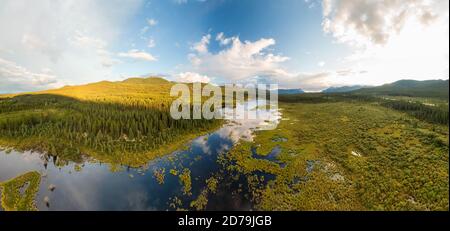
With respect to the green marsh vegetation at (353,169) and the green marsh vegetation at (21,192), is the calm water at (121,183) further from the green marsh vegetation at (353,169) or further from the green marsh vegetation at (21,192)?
the green marsh vegetation at (353,169)

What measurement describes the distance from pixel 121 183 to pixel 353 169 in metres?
38.2

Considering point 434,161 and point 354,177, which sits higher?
point 434,161

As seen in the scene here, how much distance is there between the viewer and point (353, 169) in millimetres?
32281

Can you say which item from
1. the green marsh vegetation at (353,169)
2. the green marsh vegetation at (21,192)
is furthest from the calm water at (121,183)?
the green marsh vegetation at (353,169)

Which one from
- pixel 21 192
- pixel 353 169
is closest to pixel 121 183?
pixel 21 192

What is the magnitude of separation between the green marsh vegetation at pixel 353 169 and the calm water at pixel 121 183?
4657 millimetres

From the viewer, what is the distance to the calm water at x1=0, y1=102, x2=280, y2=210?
24.7m

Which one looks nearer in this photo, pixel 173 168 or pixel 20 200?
pixel 20 200

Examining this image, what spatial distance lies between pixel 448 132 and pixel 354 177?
1301 inches

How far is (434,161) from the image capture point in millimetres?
30391

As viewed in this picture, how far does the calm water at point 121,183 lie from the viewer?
80.9 feet
